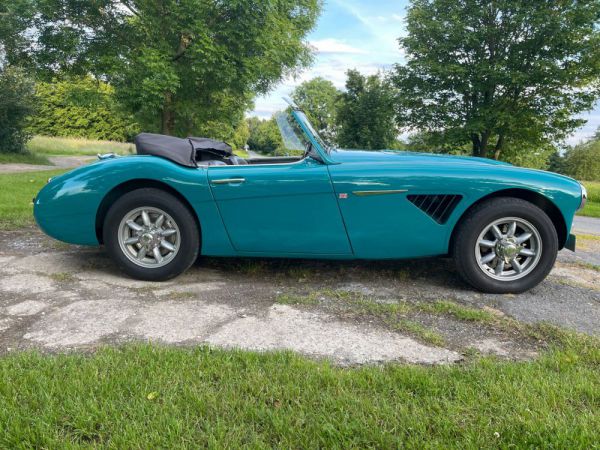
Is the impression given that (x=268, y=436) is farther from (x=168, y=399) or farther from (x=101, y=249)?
(x=101, y=249)

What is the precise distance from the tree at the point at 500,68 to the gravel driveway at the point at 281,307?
16.9 metres

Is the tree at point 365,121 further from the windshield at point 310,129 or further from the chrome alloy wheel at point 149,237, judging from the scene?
the chrome alloy wheel at point 149,237

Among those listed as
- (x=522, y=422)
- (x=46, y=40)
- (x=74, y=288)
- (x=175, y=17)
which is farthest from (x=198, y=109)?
(x=522, y=422)

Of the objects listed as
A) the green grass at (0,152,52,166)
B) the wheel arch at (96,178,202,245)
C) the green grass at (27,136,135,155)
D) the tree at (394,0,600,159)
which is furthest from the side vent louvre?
the green grass at (27,136,135,155)

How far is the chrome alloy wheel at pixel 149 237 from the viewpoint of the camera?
3.31m

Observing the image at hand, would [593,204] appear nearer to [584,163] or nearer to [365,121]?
[365,121]

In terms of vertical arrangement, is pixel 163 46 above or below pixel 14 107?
above

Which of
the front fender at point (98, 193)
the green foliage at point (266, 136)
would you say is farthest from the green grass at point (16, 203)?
the green foliage at point (266, 136)

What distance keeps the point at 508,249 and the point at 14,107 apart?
2295 centimetres

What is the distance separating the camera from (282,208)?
3154 millimetres

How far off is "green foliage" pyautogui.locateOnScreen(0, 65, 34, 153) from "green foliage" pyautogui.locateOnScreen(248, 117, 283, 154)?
2022 cm

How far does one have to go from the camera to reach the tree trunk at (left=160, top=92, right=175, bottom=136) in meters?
11.7

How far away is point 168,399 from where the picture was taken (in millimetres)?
1791

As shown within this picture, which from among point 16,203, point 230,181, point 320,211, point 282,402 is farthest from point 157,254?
point 16,203
